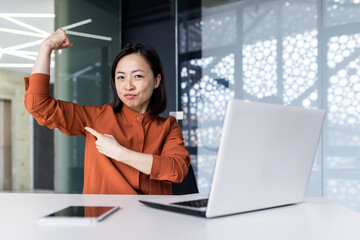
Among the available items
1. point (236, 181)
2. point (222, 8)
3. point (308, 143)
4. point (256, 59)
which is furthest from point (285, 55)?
point (236, 181)

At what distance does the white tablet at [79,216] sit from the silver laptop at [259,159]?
0.54 ft

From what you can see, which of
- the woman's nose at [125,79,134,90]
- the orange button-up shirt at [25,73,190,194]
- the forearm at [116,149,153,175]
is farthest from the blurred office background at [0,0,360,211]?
the forearm at [116,149,153,175]

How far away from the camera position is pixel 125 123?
1.73m

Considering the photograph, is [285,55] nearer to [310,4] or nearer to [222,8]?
[310,4]

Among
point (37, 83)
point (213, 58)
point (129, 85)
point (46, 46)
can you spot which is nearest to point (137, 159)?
point (129, 85)

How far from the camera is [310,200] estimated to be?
1245mm

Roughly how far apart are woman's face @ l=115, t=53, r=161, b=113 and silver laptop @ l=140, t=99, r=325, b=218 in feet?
2.50

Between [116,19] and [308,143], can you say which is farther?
[116,19]

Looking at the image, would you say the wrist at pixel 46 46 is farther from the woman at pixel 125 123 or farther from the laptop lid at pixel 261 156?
the laptop lid at pixel 261 156

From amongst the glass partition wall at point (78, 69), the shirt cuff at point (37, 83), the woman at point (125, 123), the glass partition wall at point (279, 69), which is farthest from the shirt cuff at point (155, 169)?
the glass partition wall at point (78, 69)

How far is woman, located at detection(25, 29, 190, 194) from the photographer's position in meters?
1.52

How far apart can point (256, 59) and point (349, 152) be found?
118 cm

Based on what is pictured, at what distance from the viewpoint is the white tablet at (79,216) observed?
0.80 m

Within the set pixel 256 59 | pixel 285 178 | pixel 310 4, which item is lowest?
A: pixel 285 178
